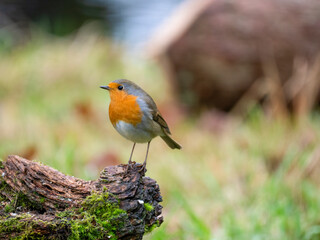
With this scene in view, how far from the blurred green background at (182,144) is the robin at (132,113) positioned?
2.32 feet

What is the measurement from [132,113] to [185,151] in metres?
2.74

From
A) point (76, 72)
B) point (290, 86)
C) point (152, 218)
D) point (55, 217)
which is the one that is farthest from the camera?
point (76, 72)

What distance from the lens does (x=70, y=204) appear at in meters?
2.38

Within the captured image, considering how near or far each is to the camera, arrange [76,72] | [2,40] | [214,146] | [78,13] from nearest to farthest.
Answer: [214,146]
[76,72]
[2,40]
[78,13]

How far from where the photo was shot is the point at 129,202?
2387 mm

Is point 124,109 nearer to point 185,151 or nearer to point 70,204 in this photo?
point 70,204

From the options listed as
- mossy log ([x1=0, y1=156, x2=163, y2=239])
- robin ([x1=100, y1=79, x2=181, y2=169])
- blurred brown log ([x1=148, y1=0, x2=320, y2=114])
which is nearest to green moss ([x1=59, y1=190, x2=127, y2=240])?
mossy log ([x1=0, y1=156, x2=163, y2=239])

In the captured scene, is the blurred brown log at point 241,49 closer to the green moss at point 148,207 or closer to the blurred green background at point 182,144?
the blurred green background at point 182,144

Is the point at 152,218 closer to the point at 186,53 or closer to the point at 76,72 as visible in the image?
the point at 186,53

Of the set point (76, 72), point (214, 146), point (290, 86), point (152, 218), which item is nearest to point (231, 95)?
point (290, 86)

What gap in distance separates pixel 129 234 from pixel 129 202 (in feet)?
0.47

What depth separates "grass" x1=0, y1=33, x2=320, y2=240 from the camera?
4062 millimetres

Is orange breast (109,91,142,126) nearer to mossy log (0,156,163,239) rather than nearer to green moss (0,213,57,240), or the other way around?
mossy log (0,156,163,239)

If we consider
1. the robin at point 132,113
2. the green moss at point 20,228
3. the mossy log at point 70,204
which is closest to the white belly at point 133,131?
the robin at point 132,113
